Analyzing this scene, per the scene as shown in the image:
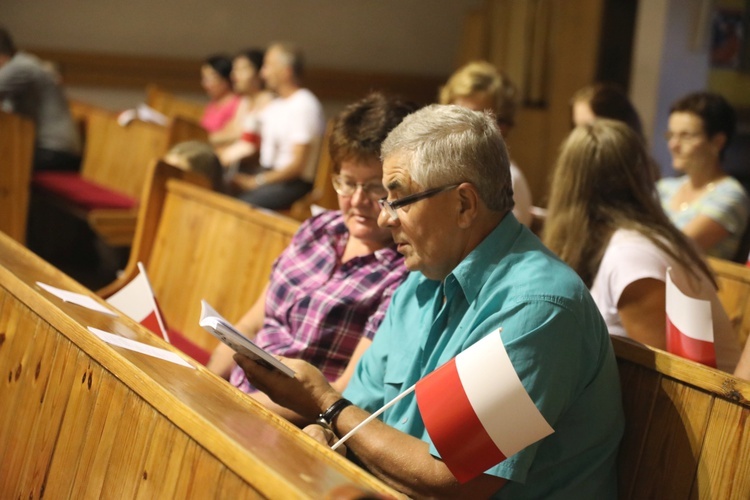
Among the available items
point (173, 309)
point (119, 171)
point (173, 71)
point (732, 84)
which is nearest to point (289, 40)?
point (173, 71)

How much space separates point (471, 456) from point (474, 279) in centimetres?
33

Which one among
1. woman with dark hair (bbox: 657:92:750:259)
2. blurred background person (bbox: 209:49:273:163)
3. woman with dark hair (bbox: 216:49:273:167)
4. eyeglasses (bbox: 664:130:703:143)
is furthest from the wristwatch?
blurred background person (bbox: 209:49:273:163)

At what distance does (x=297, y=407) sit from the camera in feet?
6.21

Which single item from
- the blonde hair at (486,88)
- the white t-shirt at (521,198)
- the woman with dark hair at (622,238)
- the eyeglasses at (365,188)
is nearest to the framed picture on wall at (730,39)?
the blonde hair at (486,88)

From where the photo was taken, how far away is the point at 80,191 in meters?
5.89

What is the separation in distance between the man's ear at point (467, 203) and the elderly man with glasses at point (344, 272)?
504 mm

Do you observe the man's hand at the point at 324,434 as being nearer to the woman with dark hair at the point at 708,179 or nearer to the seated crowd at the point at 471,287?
the seated crowd at the point at 471,287

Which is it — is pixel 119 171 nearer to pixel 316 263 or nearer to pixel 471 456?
pixel 316 263

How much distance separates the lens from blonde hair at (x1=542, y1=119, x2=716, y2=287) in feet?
7.73

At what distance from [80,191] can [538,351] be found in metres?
Answer: 4.85

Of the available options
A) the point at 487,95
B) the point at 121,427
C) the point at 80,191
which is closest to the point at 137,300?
the point at 121,427

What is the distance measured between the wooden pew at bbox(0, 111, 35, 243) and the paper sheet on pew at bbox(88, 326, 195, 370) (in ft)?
11.9

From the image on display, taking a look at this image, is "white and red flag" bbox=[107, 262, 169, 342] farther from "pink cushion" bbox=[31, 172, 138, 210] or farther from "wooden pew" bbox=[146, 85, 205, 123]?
"wooden pew" bbox=[146, 85, 205, 123]

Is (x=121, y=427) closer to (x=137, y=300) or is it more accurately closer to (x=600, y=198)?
(x=137, y=300)
